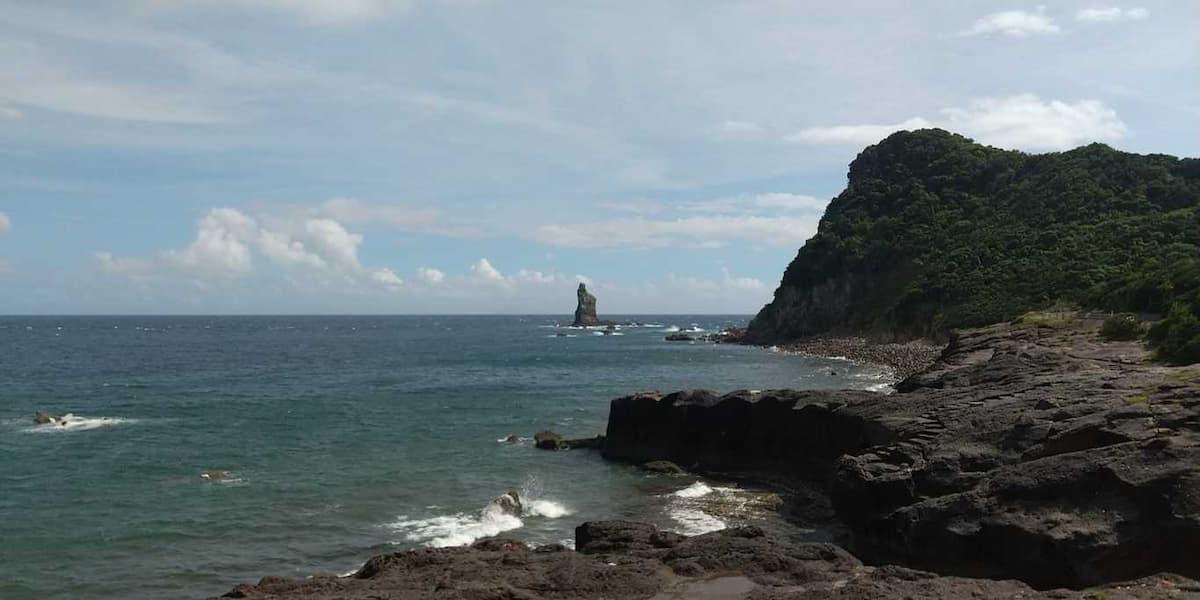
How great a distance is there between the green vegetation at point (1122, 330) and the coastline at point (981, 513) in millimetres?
12966

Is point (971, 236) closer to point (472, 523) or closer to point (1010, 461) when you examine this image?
point (1010, 461)

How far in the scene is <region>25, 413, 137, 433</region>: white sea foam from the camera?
4819cm

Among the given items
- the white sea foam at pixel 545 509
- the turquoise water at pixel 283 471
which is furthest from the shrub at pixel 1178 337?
the white sea foam at pixel 545 509

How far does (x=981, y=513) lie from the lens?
18.3m

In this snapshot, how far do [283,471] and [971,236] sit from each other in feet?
323

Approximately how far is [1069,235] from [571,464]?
79.9 meters

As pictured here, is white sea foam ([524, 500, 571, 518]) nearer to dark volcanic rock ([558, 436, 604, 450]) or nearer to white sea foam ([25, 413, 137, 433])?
dark volcanic rock ([558, 436, 604, 450])

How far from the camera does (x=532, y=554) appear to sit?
1912 centimetres

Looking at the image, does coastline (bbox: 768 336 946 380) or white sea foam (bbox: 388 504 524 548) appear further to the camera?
coastline (bbox: 768 336 946 380)

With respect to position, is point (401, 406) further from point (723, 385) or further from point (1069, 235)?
point (1069, 235)

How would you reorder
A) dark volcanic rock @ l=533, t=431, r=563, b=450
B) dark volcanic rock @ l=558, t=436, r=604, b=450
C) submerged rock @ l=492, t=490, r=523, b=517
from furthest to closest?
1. dark volcanic rock @ l=558, t=436, r=604, b=450
2. dark volcanic rock @ l=533, t=431, r=563, b=450
3. submerged rock @ l=492, t=490, r=523, b=517

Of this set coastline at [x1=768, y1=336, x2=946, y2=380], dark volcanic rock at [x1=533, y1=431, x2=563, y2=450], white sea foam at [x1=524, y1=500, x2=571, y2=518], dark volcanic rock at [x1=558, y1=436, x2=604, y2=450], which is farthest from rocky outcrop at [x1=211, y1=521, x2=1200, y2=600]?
coastline at [x1=768, y1=336, x2=946, y2=380]

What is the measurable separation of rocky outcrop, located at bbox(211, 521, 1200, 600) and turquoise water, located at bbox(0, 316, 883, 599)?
19.0 ft

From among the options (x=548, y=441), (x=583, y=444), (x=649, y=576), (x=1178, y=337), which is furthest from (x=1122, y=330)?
(x=649, y=576)
